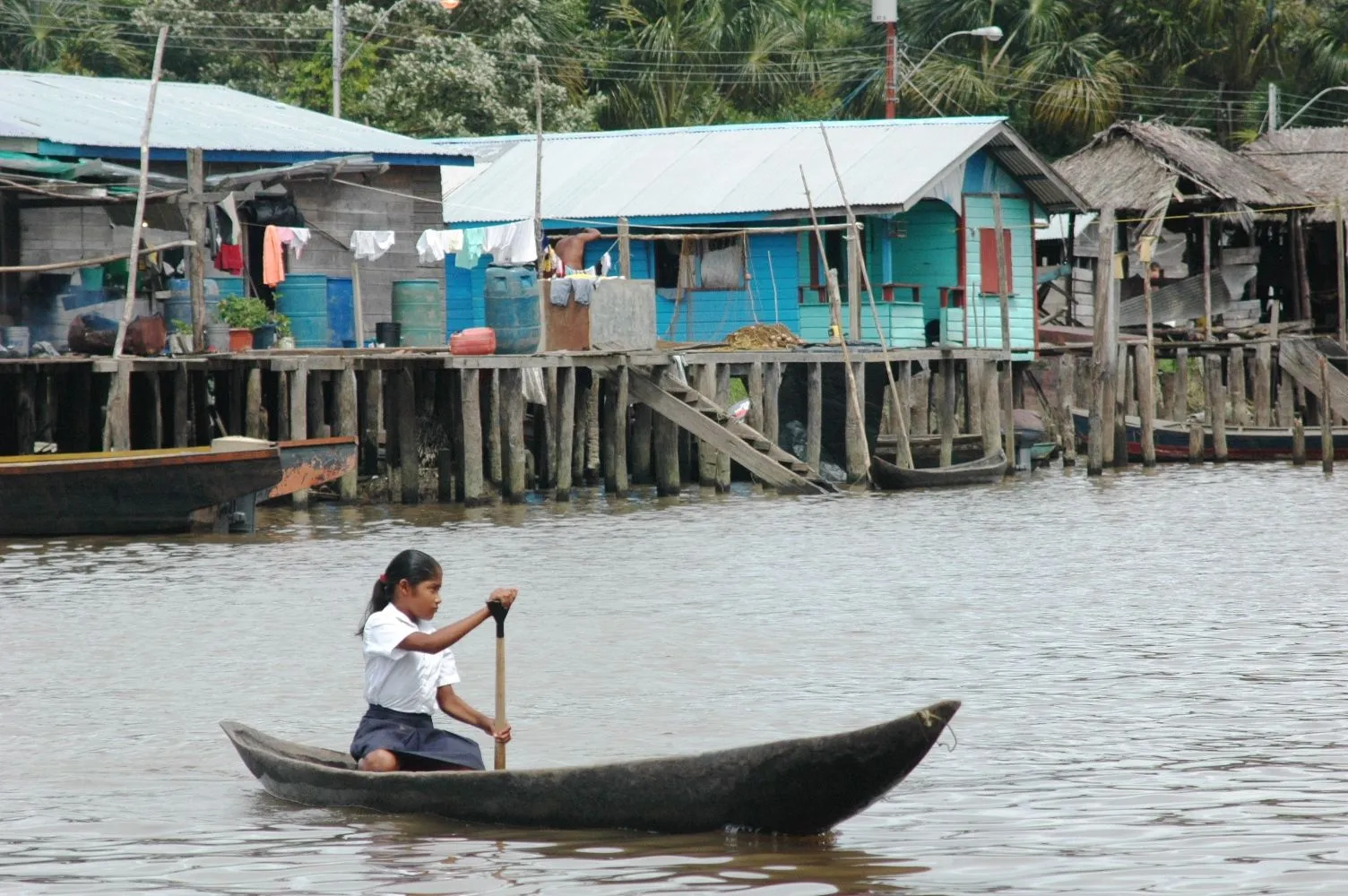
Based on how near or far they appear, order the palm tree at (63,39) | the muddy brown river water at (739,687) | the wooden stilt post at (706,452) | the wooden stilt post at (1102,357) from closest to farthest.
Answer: the muddy brown river water at (739,687), the wooden stilt post at (706,452), the wooden stilt post at (1102,357), the palm tree at (63,39)

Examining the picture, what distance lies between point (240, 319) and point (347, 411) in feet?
5.41

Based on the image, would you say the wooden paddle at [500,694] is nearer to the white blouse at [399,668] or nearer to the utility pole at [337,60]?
the white blouse at [399,668]

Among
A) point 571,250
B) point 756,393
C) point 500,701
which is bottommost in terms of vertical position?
point 500,701

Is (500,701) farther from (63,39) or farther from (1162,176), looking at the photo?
(63,39)

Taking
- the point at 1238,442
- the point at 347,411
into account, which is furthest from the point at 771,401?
the point at 1238,442

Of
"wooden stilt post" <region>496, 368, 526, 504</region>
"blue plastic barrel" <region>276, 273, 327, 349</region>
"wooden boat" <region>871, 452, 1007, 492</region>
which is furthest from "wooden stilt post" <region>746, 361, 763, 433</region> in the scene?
"blue plastic barrel" <region>276, 273, 327, 349</region>

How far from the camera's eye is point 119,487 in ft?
61.4

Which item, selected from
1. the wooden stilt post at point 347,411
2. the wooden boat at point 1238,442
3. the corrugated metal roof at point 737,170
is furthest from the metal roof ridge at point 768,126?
the wooden stilt post at point 347,411

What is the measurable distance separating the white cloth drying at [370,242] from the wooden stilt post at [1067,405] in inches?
458

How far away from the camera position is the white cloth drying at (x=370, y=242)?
25059mm

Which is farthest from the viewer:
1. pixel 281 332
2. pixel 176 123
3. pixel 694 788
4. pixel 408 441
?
pixel 176 123

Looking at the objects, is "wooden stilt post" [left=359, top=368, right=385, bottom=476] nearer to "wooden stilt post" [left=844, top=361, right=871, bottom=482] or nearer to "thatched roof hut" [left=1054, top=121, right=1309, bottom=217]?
"wooden stilt post" [left=844, top=361, right=871, bottom=482]

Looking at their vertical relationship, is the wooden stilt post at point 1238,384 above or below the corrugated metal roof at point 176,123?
below

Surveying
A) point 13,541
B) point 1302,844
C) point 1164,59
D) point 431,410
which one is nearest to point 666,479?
point 431,410
